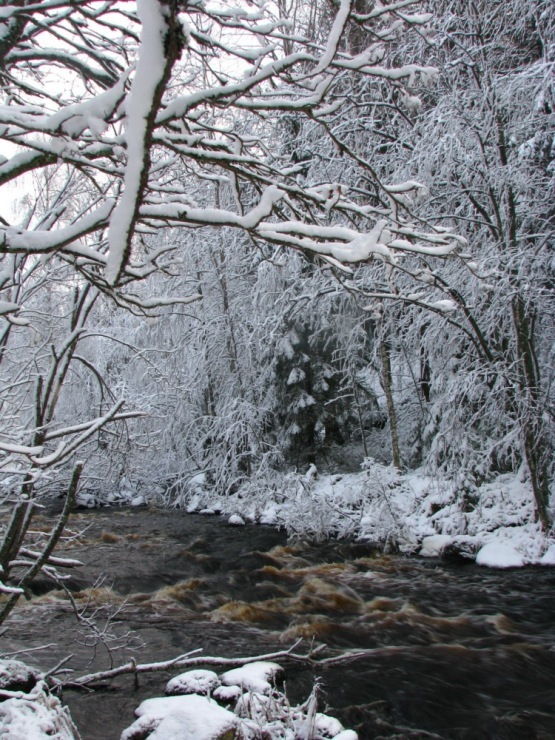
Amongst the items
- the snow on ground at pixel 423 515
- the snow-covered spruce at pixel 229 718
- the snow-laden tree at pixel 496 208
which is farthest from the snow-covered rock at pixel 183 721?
the snow on ground at pixel 423 515

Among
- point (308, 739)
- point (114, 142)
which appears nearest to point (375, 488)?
point (308, 739)

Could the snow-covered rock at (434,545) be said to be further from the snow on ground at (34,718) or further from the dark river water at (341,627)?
the snow on ground at (34,718)

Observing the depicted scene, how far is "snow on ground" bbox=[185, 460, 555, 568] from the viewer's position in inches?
327

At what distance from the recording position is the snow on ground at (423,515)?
27.2 feet

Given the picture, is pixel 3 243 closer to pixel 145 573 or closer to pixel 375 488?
pixel 145 573

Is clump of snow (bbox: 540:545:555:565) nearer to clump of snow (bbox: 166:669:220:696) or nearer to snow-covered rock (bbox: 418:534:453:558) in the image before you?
snow-covered rock (bbox: 418:534:453:558)

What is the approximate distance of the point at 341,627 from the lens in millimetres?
5969

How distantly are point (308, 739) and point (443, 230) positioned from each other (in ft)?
9.71

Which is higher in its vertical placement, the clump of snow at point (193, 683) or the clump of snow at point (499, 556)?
the clump of snow at point (499, 556)

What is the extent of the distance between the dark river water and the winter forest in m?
0.83

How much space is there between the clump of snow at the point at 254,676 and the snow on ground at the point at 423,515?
4838 mm

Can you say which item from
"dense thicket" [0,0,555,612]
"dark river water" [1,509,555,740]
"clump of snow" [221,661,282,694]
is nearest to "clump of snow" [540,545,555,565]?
"dark river water" [1,509,555,740]

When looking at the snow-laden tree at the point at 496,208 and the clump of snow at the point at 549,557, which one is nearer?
the clump of snow at the point at 549,557

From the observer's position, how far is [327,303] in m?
12.7
